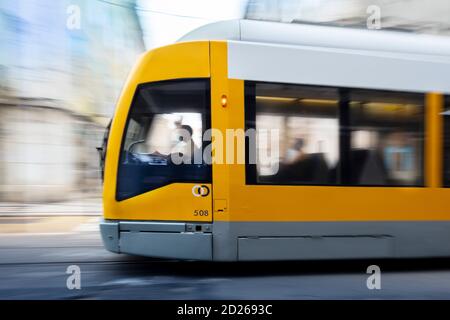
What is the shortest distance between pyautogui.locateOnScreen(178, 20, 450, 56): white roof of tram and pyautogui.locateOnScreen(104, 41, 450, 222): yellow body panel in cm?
32

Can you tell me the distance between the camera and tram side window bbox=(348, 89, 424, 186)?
610cm

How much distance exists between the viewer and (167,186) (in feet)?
18.7

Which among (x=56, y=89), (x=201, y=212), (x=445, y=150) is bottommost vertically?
(x=201, y=212)

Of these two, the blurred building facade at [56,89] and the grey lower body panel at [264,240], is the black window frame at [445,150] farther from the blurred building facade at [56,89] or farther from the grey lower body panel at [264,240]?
the blurred building facade at [56,89]

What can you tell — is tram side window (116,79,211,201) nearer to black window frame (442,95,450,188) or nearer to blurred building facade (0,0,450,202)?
black window frame (442,95,450,188)

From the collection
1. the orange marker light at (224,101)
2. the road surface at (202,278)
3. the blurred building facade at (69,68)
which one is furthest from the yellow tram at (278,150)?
the blurred building facade at (69,68)

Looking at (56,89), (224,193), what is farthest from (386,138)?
(56,89)

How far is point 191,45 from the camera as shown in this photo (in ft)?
19.2

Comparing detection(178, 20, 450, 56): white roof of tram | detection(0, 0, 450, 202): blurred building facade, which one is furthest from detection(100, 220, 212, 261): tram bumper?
detection(0, 0, 450, 202): blurred building facade

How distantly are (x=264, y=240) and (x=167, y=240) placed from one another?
1.13 meters

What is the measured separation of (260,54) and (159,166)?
1793 mm

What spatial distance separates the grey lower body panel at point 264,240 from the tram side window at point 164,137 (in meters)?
0.51

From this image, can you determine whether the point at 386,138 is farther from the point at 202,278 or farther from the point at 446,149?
the point at 202,278
